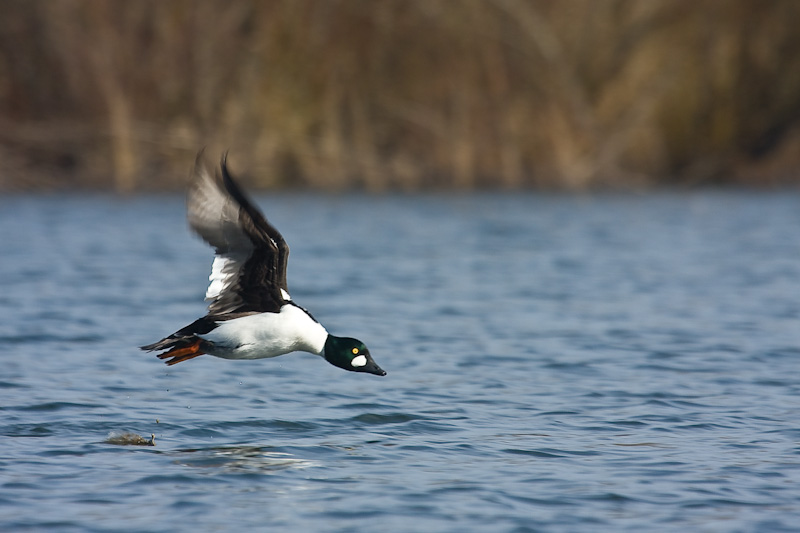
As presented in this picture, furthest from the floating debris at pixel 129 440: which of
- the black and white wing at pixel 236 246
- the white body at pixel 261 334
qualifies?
the black and white wing at pixel 236 246

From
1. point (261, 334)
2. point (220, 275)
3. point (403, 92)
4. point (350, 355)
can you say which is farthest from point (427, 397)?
point (403, 92)

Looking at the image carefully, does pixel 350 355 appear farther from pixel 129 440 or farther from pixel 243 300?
pixel 129 440

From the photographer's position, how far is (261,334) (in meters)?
8.09

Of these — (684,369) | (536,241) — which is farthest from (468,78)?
(684,369)

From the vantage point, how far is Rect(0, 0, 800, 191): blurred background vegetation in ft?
87.4

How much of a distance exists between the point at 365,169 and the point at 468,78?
3.74 meters

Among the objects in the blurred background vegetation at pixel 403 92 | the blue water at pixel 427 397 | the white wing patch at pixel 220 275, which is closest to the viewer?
the blue water at pixel 427 397

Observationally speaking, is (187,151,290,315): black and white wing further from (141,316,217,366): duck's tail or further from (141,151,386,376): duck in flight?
(141,316,217,366): duck's tail

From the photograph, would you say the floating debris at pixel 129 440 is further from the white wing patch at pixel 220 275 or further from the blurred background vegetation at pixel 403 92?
the blurred background vegetation at pixel 403 92

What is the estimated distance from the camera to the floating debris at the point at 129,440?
7695 mm

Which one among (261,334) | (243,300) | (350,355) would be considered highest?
(243,300)

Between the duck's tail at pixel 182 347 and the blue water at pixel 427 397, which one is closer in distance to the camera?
the blue water at pixel 427 397

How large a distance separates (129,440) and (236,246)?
153 cm

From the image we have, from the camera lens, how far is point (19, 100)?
2702cm
